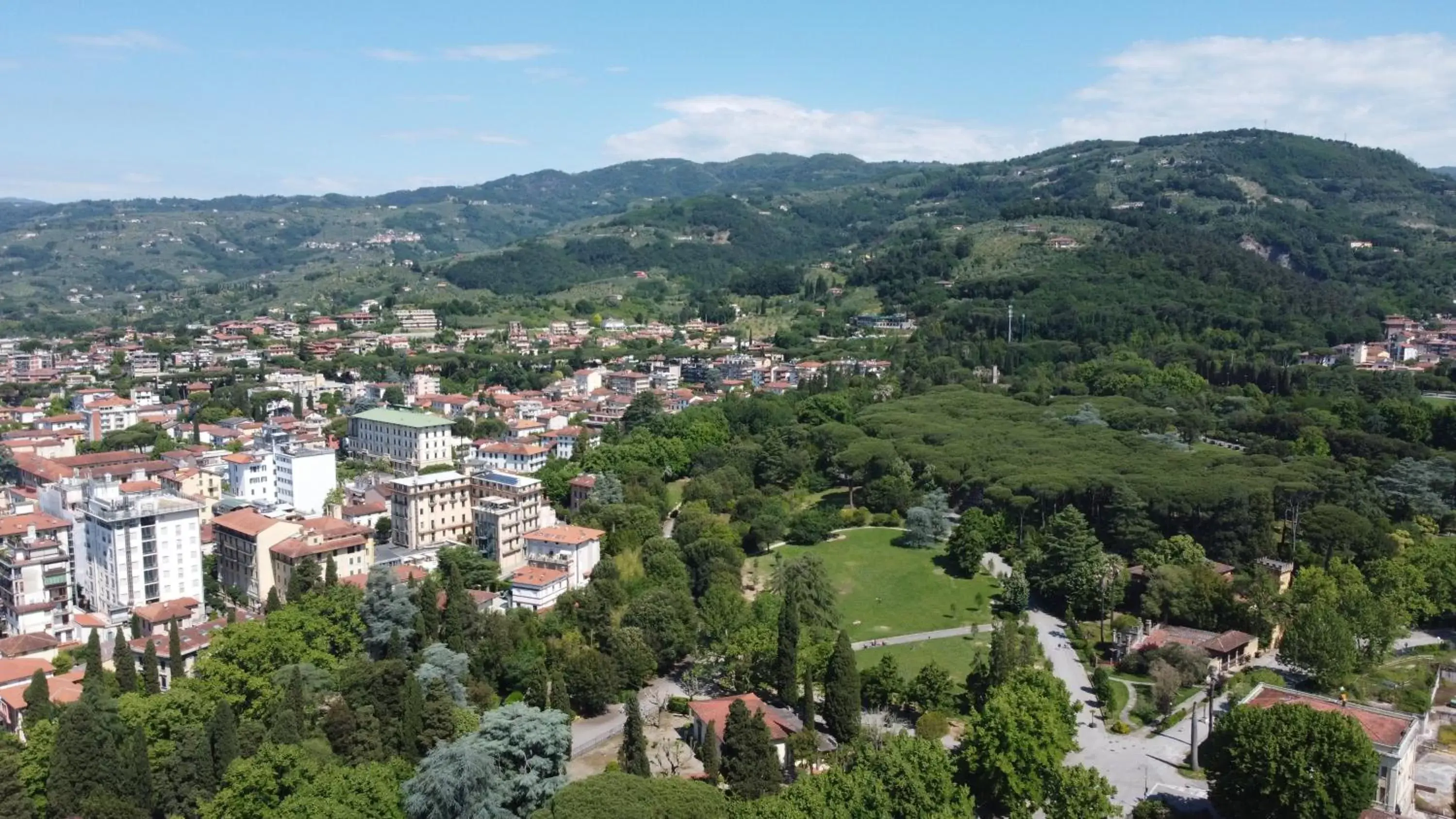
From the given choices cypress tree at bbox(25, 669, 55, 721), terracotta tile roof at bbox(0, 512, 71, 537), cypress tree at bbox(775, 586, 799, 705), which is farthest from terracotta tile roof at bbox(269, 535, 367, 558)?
cypress tree at bbox(775, 586, 799, 705)

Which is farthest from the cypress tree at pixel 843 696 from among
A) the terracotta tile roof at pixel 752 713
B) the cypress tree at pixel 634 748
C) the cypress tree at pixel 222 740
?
the cypress tree at pixel 222 740

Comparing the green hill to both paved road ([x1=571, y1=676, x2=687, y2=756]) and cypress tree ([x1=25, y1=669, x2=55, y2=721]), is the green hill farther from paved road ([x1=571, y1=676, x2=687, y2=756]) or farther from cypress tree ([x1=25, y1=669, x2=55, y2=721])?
cypress tree ([x1=25, y1=669, x2=55, y2=721])

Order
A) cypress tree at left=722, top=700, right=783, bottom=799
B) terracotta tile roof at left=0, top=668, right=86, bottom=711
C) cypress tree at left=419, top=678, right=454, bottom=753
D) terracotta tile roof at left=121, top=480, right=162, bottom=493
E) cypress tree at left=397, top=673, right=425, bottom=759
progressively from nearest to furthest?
1. cypress tree at left=722, top=700, right=783, bottom=799
2. cypress tree at left=397, top=673, right=425, bottom=759
3. cypress tree at left=419, top=678, right=454, bottom=753
4. terracotta tile roof at left=0, top=668, right=86, bottom=711
5. terracotta tile roof at left=121, top=480, right=162, bottom=493

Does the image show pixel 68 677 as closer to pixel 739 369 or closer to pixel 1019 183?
pixel 739 369

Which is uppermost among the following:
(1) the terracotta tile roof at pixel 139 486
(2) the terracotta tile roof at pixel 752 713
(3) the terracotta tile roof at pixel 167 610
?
(1) the terracotta tile roof at pixel 139 486

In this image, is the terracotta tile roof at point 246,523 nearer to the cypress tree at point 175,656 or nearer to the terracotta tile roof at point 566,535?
the cypress tree at point 175,656

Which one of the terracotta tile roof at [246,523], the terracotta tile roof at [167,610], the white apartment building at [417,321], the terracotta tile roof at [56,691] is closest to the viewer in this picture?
the terracotta tile roof at [56,691]

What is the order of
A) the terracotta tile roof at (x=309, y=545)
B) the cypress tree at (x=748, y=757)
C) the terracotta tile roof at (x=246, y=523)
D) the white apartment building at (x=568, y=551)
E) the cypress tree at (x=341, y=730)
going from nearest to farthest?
1. the cypress tree at (x=748, y=757)
2. the cypress tree at (x=341, y=730)
3. the terracotta tile roof at (x=309, y=545)
4. the terracotta tile roof at (x=246, y=523)
5. the white apartment building at (x=568, y=551)
